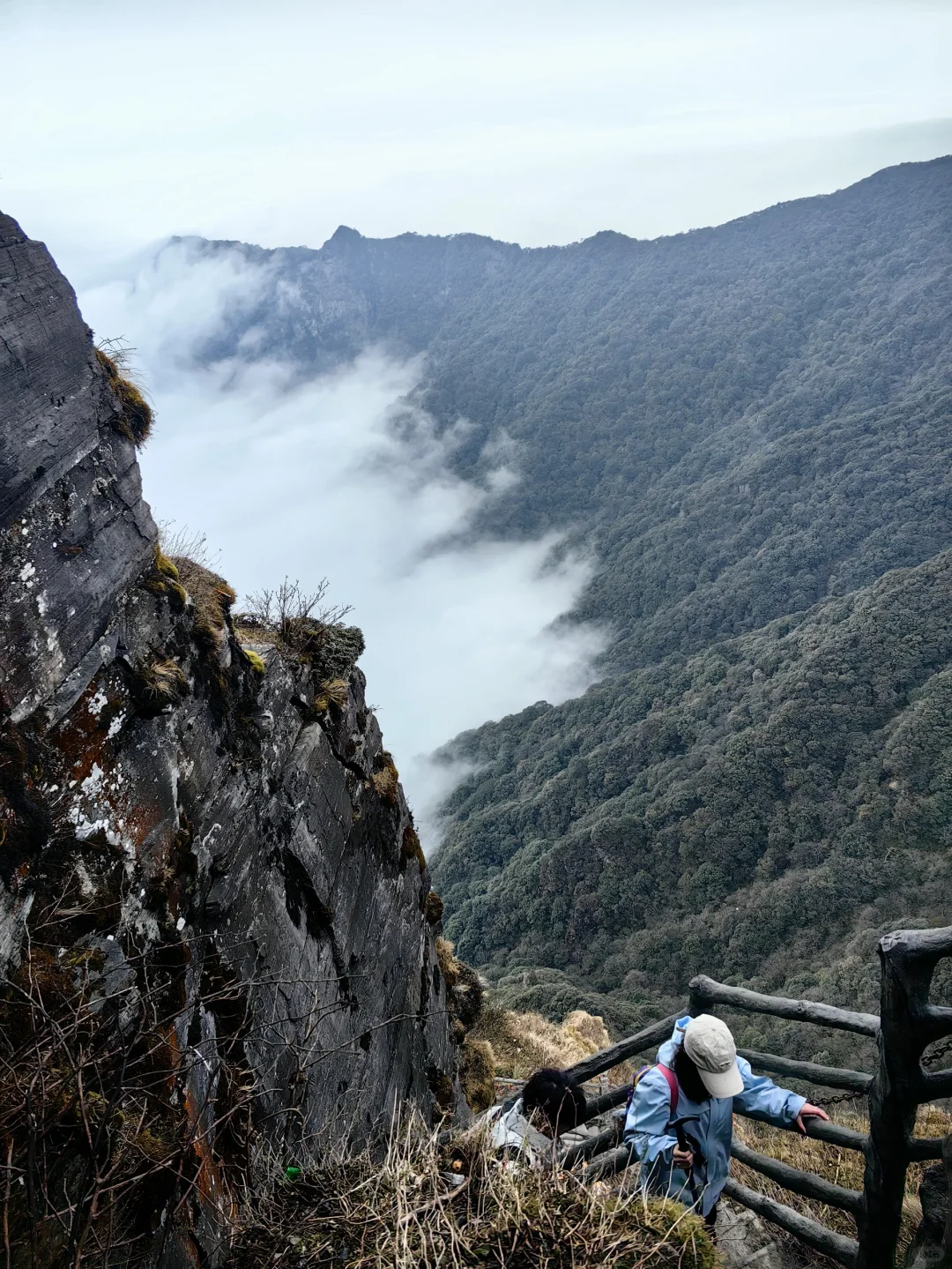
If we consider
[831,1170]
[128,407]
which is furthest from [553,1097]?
[128,407]

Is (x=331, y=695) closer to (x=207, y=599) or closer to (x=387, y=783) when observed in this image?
(x=387, y=783)

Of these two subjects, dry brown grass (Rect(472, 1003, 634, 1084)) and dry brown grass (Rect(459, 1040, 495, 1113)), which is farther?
dry brown grass (Rect(472, 1003, 634, 1084))

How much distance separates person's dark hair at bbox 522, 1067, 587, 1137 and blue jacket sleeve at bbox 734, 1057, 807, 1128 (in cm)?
99

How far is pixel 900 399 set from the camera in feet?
524

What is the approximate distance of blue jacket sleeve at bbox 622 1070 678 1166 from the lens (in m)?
4.19

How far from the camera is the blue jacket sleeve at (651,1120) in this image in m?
4.19

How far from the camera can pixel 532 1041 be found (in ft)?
57.4

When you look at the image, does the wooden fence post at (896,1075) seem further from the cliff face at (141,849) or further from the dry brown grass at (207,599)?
the dry brown grass at (207,599)

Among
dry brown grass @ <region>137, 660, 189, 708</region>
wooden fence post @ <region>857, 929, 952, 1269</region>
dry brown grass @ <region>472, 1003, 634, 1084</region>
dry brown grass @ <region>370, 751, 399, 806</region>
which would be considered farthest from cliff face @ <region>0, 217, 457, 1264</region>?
dry brown grass @ <region>472, 1003, 634, 1084</region>

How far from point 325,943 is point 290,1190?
453cm

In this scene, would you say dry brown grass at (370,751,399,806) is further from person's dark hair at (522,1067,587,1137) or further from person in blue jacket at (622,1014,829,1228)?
person in blue jacket at (622,1014,829,1228)

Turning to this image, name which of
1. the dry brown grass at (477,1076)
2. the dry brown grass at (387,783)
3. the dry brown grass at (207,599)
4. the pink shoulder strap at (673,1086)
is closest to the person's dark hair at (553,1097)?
the pink shoulder strap at (673,1086)

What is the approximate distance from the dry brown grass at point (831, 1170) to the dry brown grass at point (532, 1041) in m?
9.87

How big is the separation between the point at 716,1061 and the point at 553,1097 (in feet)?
3.82
